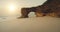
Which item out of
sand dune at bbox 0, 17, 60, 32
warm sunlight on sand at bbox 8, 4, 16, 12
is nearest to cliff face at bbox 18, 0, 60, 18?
sand dune at bbox 0, 17, 60, 32

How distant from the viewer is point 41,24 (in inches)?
61.0

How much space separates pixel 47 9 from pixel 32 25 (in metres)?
0.26

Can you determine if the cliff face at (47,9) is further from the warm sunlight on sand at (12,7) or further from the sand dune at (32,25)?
the warm sunlight on sand at (12,7)

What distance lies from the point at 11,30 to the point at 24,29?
0.49ft

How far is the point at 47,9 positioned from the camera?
5.20 ft

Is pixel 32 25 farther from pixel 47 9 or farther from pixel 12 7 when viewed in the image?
pixel 12 7

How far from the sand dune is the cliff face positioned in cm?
6

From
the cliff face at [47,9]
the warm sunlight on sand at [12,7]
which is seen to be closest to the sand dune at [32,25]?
the cliff face at [47,9]

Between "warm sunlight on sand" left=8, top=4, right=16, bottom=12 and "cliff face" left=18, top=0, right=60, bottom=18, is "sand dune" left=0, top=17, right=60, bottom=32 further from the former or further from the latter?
"warm sunlight on sand" left=8, top=4, right=16, bottom=12

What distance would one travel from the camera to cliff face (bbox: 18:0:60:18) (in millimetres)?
1541

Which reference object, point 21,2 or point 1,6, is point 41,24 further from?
point 1,6

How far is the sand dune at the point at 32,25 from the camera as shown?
4.89ft

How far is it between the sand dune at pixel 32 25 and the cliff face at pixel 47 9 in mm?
58

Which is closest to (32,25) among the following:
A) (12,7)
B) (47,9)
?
(47,9)
